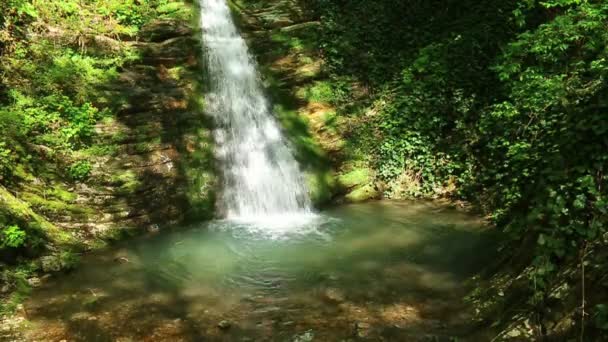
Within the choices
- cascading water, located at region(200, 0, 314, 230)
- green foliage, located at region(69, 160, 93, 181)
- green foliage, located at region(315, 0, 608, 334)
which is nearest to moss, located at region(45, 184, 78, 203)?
green foliage, located at region(69, 160, 93, 181)

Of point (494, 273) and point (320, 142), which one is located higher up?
point (320, 142)

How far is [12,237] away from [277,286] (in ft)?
12.3

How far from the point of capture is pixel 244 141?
1065 centimetres

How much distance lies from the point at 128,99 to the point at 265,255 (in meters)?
4.71

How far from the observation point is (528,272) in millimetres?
4305

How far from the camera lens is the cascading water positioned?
32.2 feet

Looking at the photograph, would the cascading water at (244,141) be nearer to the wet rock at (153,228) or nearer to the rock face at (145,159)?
the rock face at (145,159)

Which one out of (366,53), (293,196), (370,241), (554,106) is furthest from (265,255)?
(366,53)

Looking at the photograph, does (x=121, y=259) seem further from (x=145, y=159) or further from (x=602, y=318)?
(x=602, y=318)

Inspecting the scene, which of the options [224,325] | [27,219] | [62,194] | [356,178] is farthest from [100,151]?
[356,178]

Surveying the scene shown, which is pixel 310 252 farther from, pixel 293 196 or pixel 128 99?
pixel 128 99

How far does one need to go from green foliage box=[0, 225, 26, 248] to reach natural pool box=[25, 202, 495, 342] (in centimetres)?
74

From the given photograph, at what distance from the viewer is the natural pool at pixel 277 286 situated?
199 inches

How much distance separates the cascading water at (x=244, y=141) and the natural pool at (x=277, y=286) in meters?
1.07
